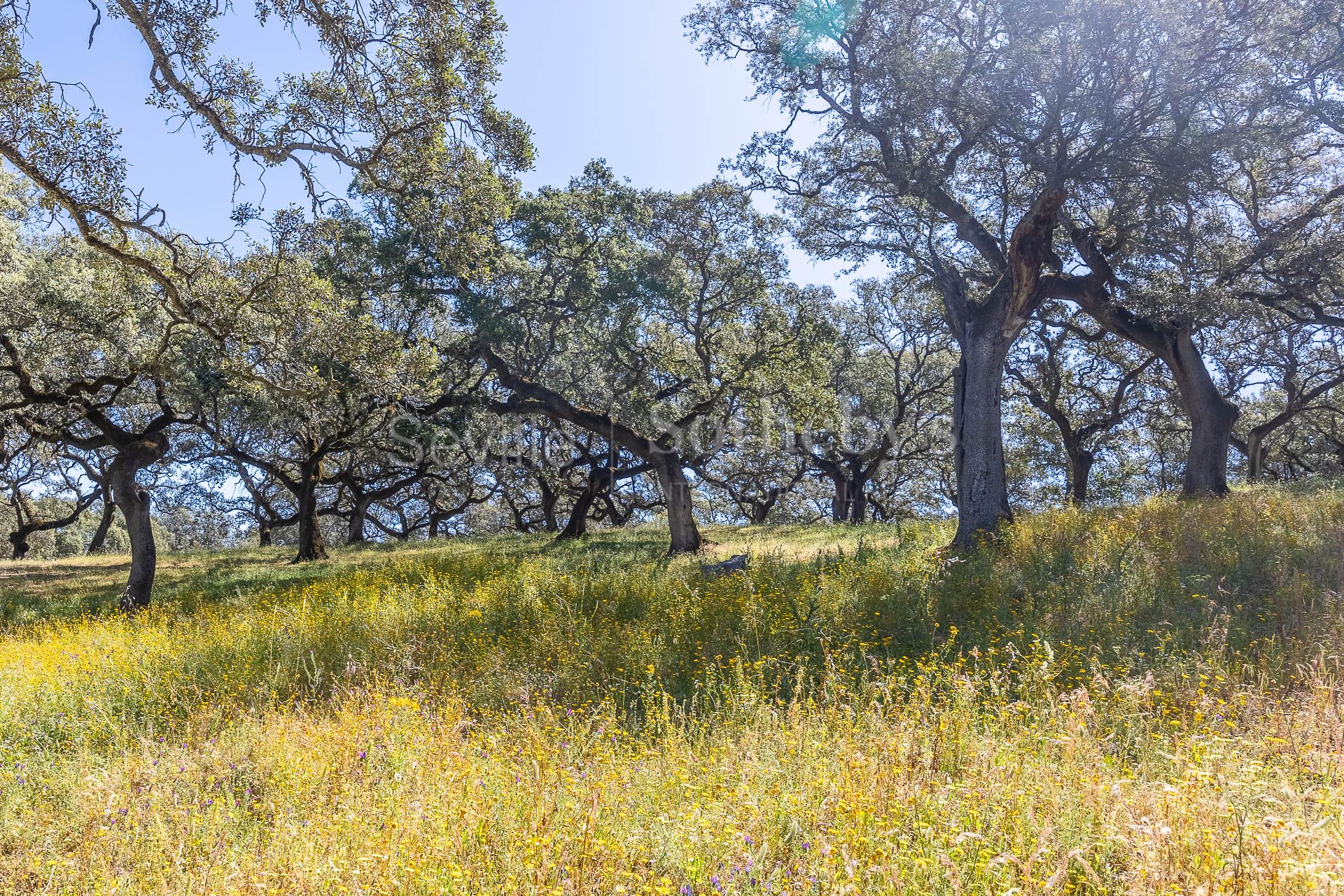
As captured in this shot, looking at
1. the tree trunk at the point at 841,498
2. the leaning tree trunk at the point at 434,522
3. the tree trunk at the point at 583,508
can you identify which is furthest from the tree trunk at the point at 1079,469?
the leaning tree trunk at the point at 434,522

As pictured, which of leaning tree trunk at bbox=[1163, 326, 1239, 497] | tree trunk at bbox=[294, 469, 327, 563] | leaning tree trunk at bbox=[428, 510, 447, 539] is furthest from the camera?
leaning tree trunk at bbox=[428, 510, 447, 539]

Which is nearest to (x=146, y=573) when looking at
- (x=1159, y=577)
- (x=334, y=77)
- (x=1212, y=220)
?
(x=334, y=77)

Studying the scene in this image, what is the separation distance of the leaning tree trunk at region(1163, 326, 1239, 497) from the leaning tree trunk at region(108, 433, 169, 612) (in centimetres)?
2241

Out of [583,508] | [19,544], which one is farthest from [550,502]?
[19,544]

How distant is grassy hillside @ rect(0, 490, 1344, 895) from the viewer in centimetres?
321

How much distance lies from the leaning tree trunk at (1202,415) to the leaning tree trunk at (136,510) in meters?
22.4

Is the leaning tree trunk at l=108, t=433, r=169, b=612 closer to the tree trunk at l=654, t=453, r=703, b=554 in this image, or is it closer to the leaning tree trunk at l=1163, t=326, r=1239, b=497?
the tree trunk at l=654, t=453, r=703, b=554

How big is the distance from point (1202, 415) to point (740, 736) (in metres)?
16.9

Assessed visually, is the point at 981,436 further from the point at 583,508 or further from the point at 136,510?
the point at 136,510

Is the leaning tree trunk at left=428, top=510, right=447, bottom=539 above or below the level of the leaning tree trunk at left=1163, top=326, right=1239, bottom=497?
below

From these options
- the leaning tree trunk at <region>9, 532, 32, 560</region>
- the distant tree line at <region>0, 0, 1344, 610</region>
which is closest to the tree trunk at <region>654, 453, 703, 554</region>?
the distant tree line at <region>0, 0, 1344, 610</region>

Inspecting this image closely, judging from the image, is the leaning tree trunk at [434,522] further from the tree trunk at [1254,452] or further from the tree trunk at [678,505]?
the tree trunk at [1254,452]

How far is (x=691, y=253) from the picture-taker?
725 inches

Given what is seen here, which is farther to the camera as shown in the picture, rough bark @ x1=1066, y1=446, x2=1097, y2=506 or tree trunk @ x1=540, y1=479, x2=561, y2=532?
tree trunk @ x1=540, y1=479, x2=561, y2=532
